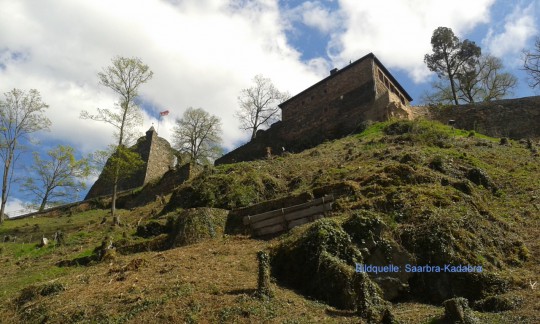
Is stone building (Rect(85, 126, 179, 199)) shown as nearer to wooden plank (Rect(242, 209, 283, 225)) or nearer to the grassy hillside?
the grassy hillside

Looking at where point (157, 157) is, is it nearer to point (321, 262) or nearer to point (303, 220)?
point (303, 220)

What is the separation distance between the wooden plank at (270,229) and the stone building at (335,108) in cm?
1485

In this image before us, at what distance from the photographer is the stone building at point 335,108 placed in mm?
27641

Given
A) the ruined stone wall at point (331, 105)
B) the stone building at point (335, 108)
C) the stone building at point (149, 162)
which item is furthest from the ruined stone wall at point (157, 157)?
the ruined stone wall at point (331, 105)

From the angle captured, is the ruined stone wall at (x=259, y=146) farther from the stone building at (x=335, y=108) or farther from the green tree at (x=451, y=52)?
the green tree at (x=451, y=52)

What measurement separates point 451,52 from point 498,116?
1120 cm

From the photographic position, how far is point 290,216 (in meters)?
12.9

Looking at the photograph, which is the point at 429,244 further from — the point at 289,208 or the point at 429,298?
the point at 289,208

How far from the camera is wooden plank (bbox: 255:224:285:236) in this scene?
42.4 feet

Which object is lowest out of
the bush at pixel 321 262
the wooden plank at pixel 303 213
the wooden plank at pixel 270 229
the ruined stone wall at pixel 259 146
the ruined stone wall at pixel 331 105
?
the bush at pixel 321 262

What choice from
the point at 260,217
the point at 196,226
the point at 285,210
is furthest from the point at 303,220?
the point at 196,226

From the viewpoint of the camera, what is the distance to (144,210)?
22.5m

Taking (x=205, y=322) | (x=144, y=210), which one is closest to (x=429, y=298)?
(x=205, y=322)

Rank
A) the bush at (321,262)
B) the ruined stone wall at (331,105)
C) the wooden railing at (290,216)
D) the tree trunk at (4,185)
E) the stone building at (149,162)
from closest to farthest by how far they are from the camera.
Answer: the bush at (321,262), the wooden railing at (290,216), the tree trunk at (4,185), the ruined stone wall at (331,105), the stone building at (149,162)
